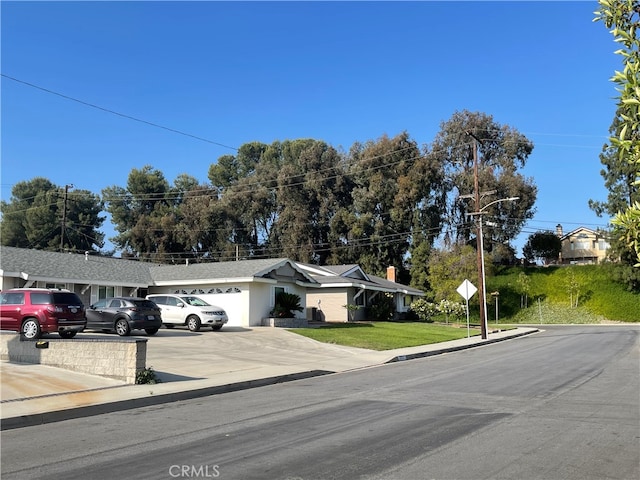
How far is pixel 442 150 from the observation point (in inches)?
2515

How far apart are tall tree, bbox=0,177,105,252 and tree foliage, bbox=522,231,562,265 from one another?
2078 inches

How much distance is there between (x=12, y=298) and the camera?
18781mm

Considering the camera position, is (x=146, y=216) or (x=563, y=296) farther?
(x=146, y=216)

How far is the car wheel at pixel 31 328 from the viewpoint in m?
18.0

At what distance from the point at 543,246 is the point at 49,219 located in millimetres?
58685

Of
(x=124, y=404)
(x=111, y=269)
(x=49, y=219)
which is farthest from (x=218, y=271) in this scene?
(x=49, y=219)

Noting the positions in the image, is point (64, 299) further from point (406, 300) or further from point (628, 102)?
point (406, 300)

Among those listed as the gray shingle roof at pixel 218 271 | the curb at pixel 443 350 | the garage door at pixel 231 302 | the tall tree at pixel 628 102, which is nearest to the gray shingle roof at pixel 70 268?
the gray shingle roof at pixel 218 271

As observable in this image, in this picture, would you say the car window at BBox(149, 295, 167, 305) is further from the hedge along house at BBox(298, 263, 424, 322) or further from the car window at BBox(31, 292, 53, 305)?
the hedge along house at BBox(298, 263, 424, 322)

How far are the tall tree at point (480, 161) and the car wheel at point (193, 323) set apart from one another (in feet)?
132

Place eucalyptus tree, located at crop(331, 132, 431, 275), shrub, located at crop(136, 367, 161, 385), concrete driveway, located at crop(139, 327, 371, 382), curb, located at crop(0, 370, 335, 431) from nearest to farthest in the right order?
curb, located at crop(0, 370, 335, 431) < shrub, located at crop(136, 367, 161, 385) < concrete driveway, located at crop(139, 327, 371, 382) < eucalyptus tree, located at crop(331, 132, 431, 275)

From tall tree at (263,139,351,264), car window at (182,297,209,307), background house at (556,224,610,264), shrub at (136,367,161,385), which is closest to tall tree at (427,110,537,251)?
tall tree at (263,139,351,264)

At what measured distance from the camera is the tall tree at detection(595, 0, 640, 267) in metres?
4.01

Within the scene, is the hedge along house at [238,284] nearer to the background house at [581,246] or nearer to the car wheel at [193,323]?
the car wheel at [193,323]
